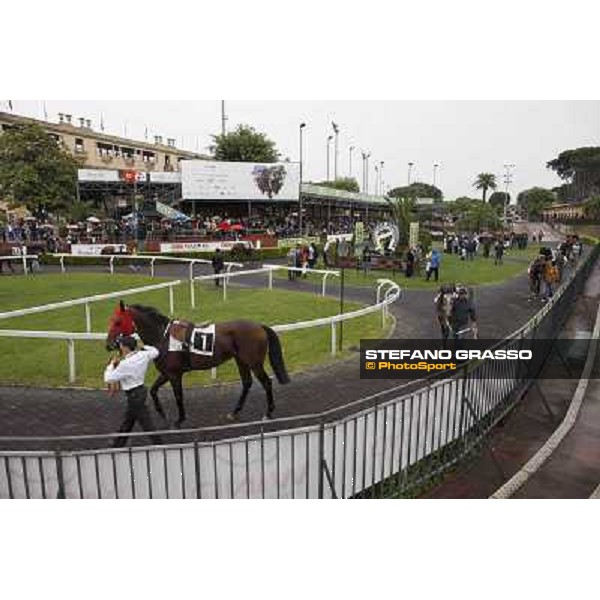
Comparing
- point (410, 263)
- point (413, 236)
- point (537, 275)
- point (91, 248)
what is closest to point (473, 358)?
point (537, 275)

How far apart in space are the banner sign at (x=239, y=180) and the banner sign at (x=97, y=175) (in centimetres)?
626

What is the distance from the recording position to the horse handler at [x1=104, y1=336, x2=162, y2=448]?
5.10 metres

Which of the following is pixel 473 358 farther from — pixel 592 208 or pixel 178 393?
pixel 592 208

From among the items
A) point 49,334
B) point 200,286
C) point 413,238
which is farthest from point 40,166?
point 49,334

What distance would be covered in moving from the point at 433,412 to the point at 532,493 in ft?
3.91

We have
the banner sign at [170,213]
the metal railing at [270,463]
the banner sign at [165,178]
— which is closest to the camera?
the metal railing at [270,463]

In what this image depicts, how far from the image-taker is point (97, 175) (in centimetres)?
3616

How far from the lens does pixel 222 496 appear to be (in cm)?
429

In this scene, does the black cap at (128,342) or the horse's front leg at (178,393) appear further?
the horse's front leg at (178,393)

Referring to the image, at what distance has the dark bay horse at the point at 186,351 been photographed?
19.3 ft

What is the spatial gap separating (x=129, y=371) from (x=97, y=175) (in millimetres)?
35334

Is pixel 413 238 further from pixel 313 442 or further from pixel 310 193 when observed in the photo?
pixel 310 193

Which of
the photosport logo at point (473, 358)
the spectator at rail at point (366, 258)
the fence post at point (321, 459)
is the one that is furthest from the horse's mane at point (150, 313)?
the spectator at rail at point (366, 258)

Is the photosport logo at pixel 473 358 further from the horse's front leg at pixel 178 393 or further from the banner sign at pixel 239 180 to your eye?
the banner sign at pixel 239 180
